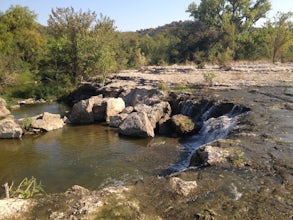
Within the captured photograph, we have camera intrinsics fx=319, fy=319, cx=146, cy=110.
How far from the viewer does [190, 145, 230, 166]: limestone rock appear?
8.67 m

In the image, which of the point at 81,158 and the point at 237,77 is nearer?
the point at 81,158

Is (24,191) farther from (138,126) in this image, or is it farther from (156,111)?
(156,111)

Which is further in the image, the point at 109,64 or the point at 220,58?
the point at 220,58

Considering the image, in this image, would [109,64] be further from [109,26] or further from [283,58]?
[283,58]

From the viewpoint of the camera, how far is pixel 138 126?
15344mm

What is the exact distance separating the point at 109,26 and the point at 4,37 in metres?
14.7

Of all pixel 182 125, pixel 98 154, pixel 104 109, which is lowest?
pixel 98 154

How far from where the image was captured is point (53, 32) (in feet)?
102

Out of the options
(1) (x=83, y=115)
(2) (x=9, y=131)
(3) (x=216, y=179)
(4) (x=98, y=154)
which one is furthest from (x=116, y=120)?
(3) (x=216, y=179)

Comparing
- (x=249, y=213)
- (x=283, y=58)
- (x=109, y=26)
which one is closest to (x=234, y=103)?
(x=249, y=213)

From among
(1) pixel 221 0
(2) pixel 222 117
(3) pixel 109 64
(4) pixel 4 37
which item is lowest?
(2) pixel 222 117

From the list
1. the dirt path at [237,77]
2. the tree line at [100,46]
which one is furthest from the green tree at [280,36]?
the dirt path at [237,77]

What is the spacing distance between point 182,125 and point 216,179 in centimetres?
772

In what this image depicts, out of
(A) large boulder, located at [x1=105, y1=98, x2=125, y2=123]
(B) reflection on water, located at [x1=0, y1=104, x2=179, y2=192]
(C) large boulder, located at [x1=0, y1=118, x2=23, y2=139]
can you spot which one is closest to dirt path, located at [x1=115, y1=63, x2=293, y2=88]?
(A) large boulder, located at [x1=105, y1=98, x2=125, y2=123]
